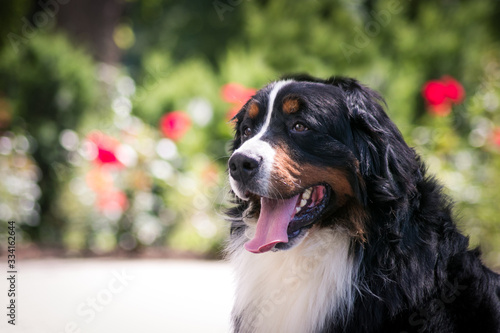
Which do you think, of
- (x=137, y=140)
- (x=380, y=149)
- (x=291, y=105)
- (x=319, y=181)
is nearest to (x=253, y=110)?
(x=291, y=105)

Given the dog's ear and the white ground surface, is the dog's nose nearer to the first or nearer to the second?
the dog's ear

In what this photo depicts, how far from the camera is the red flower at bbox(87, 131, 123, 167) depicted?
6.87 m

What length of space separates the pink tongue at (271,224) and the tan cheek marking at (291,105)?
1.57 ft

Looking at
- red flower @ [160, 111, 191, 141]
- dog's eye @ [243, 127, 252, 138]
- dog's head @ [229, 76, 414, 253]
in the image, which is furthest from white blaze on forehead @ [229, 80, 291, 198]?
red flower @ [160, 111, 191, 141]

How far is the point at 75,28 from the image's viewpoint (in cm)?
1049

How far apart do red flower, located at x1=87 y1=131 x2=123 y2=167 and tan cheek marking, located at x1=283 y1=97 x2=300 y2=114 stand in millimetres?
4260

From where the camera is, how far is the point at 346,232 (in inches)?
115

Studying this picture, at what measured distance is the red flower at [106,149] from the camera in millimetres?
6867

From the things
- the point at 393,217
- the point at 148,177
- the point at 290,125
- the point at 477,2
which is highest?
the point at 477,2

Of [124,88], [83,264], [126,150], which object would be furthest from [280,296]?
[124,88]

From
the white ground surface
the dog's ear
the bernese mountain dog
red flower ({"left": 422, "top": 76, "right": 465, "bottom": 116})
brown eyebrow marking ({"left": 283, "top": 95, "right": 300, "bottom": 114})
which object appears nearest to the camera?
the bernese mountain dog

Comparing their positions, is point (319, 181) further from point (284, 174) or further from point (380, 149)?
point (380, 149)

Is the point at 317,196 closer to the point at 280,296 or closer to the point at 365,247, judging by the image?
the point at 365,247

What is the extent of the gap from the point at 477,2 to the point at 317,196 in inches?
448
